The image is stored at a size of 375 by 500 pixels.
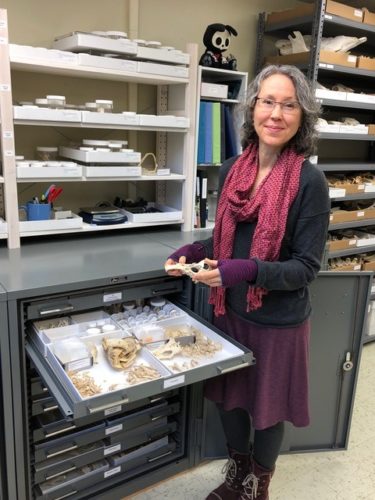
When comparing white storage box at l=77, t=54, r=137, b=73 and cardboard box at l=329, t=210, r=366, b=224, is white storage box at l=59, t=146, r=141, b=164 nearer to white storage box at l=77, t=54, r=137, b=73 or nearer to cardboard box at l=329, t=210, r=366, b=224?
white storage box at l=77, t=54, r=137, b=73

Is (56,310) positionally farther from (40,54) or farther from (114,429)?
(40,54)

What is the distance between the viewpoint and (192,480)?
6.09ft

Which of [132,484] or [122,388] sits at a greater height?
[122,388]

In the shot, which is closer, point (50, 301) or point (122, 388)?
point (122, 388)

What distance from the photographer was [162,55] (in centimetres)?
190

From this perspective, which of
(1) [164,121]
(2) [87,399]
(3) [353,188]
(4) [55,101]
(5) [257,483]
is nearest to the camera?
(2) [87,399]

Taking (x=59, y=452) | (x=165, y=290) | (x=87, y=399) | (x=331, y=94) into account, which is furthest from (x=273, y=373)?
(x=331, y=94)

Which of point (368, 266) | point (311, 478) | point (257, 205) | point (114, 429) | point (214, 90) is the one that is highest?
point (214, 90)

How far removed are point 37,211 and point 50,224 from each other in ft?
0.25

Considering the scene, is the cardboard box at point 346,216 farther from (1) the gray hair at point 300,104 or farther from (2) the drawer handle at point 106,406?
(2) the drawer handle at point 106,406

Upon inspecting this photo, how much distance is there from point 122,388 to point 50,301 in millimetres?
438

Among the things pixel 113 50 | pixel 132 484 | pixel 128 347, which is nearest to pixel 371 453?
pixel 132 484

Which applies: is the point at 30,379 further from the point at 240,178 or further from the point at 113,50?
the point at 113,50

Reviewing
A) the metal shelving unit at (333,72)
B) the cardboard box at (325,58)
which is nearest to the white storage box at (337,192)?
the metal shelving unit at (333,72)
